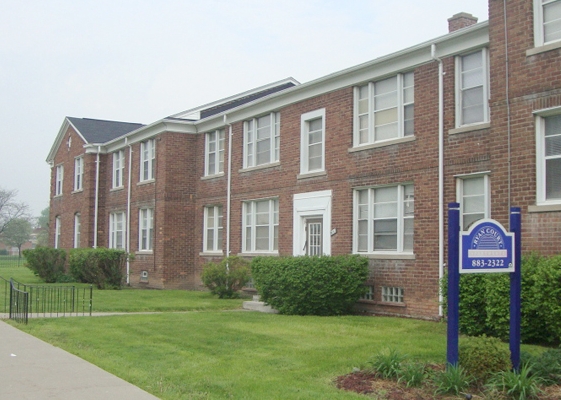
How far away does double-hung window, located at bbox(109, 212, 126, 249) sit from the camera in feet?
105

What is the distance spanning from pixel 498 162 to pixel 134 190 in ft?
66.4

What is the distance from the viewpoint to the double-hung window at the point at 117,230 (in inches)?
1260

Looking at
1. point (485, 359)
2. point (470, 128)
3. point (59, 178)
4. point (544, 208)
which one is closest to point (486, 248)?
point (485, 359)

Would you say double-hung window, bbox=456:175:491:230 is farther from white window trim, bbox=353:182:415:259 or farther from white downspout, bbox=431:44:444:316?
white window trim, bbox=353:182:415:259

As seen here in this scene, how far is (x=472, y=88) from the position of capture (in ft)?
50.8

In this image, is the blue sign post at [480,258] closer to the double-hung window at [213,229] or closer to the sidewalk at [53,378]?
the sidewalk at [53,378]

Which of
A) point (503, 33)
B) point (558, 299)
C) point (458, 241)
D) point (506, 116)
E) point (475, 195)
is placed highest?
point (503, 33)

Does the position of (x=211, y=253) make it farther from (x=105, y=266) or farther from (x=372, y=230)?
(x=372, y=230)

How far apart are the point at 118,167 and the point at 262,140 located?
1219 cm

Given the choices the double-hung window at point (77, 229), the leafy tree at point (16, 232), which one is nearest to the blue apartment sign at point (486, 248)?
the double-hung window at point (77, 229)

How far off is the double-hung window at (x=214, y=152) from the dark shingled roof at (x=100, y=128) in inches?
415

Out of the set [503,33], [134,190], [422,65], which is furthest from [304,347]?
[134,190]

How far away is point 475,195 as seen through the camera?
15172 mm

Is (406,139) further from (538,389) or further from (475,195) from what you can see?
(538,389)
